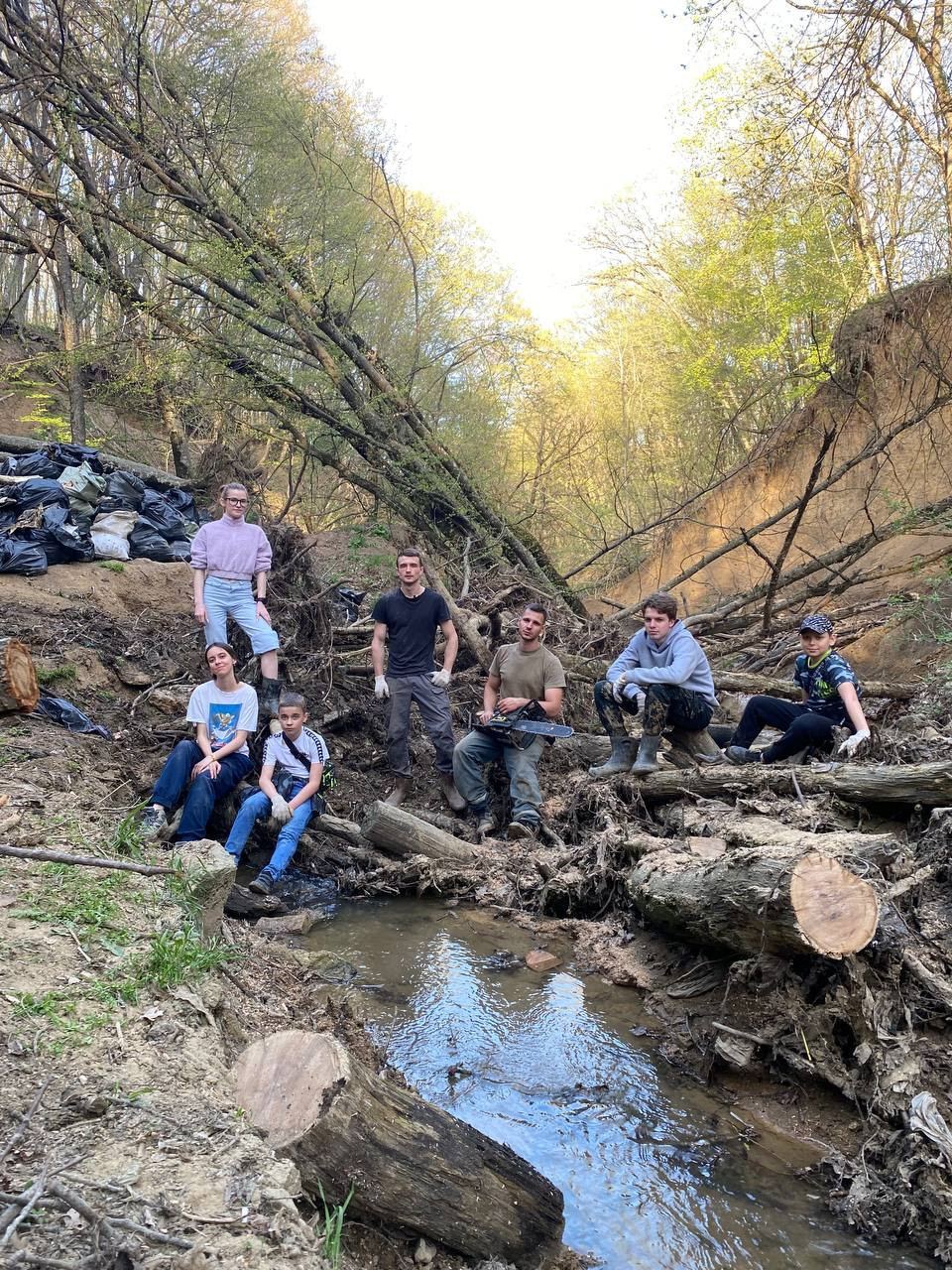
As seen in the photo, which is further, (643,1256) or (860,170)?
(860,170)

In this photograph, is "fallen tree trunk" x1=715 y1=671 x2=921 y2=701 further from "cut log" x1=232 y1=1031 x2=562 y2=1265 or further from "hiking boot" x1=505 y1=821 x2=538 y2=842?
"cut log" x1=232 y1=1031 x2=562 y2=1265

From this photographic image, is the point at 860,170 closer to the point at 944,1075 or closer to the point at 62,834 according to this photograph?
the point at 944,1075

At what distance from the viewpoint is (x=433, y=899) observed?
565cm

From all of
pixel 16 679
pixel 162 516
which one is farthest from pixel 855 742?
pixel 162 516

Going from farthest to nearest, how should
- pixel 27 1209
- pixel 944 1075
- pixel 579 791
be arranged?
pixel 579 791, pixel 944 1075, pixel 27 1209

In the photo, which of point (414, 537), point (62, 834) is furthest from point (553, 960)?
point (414, 537)

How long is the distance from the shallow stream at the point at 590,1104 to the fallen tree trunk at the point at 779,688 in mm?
3554

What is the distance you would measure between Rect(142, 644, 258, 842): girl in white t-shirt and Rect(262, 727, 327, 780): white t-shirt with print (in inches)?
7.1

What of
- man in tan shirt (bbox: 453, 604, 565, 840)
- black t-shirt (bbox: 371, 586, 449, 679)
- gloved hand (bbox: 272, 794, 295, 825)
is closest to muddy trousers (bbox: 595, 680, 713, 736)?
man in tan shirt (bbox: 453, 604, 565, 840)

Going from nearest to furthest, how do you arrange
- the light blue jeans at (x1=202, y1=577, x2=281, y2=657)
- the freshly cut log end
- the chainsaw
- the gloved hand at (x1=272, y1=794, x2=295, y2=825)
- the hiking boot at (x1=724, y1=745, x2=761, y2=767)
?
1. the freshly cut log end
2. the gloved hand at (x1=272, y1=794, x2=295, y2=825)
3. the hiking boot at (x1=724, y1=745, x2=761, y2=767)
4. the chainsaw
5. the light blue jeans at (x1=202, y1=577, x2=281, y2=657)

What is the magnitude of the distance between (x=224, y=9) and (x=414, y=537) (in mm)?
7939

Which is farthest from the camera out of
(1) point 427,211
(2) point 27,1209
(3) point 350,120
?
(1) point 427,211

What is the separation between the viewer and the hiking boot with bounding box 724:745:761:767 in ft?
20.5

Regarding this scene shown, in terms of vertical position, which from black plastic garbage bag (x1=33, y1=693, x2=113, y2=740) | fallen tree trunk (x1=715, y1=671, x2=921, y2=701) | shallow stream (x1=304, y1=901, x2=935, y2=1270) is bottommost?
shallow stream (x1=304, y1=901, x2=935, y2=1270)
